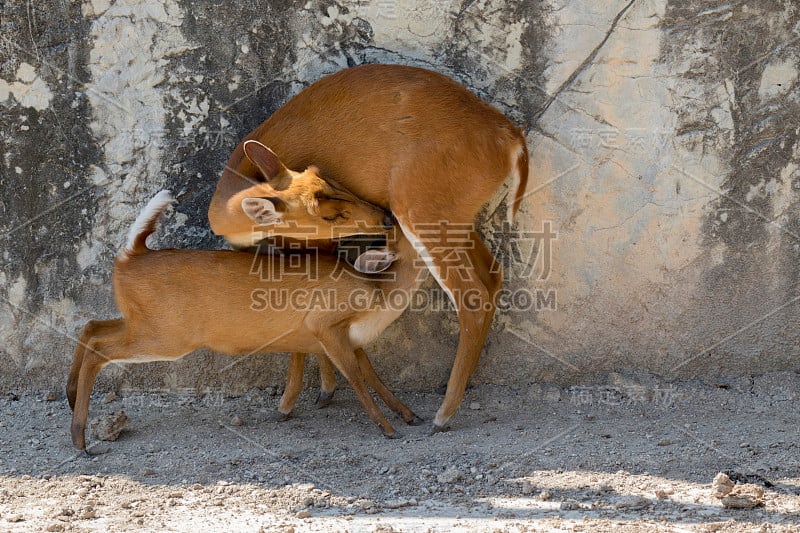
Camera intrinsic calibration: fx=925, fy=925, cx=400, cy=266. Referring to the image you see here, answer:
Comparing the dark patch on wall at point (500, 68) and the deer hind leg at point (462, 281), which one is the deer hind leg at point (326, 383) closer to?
the deer hind leg at point (462, 281)

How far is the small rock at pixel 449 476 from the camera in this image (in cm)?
405

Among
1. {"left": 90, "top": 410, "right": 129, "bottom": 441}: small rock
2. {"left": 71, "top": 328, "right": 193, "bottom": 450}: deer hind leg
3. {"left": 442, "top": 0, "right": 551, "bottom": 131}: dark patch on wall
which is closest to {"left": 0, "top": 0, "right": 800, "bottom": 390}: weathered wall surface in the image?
{"left": 442, "top": 0, "right": 551, "bottom": 131}: dark patch on wall

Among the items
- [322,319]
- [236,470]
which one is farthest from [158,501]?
[322,319]

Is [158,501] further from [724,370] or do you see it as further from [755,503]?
[724,370]

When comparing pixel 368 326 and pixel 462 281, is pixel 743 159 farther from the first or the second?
pixel 368 326

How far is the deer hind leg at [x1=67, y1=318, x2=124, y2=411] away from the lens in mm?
4926

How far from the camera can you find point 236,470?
4.29m

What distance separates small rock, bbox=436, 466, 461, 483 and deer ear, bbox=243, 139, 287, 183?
1.69m

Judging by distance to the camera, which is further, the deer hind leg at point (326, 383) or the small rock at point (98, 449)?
the deer hind leg at point (326, 383)

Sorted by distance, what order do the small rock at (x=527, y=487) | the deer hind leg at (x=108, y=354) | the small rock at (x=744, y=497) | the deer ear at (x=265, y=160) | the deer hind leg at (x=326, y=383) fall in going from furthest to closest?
the deer hind leg at (x=326, y=383)
the deer hind leg at (x=108, y=354)
the deer ear at (x=265, y=160)
the small rock at (x=527, y=487)
the small rock at (x=744, y=497)

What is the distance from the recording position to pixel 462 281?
4727 millimetres

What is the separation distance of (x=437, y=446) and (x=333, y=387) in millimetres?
904

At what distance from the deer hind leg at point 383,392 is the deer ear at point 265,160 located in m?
1.06

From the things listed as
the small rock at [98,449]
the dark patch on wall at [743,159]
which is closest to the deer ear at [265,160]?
the small rock at [98,449]
